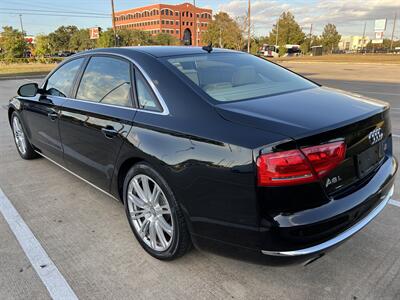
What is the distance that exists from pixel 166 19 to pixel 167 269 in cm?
12312

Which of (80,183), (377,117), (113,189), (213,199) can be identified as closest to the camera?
(213,199)

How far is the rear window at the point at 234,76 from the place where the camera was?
2.69 m

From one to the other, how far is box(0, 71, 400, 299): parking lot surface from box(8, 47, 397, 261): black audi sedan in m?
0.24

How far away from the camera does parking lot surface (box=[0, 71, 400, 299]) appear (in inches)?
93.9

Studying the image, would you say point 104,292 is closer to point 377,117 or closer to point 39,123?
point 377,117

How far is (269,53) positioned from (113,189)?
215 feet

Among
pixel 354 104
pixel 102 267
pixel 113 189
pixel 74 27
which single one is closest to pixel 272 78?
pixel 354 104

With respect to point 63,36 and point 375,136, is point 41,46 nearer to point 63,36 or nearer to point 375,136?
point 63,36

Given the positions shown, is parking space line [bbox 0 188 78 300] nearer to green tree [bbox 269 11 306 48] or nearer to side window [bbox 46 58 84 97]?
side window [bbox 46 58 84 97]

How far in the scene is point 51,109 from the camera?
393cm

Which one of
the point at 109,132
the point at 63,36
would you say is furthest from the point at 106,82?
the point at 63,36

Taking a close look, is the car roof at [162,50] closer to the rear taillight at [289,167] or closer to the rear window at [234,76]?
the rear window at [234,76]

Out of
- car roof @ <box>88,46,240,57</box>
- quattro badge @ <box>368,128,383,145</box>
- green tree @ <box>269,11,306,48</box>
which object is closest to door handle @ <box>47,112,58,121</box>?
car roof @ <box>88,46,240,57</box>

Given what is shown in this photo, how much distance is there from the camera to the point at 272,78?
322cm
